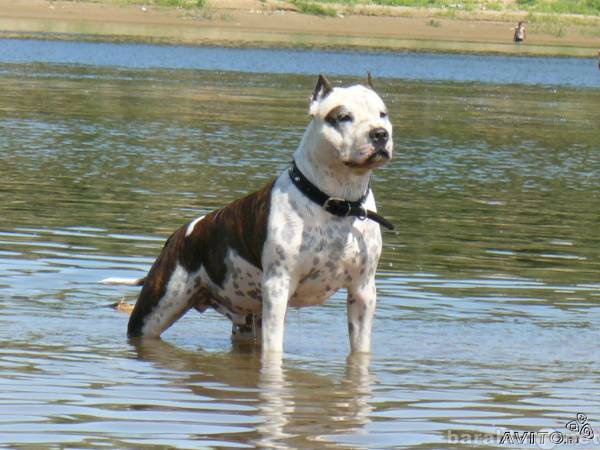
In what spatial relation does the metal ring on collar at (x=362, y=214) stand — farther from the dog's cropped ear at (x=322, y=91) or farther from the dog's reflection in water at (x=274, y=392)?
the dog's reflection in water at (x=274, y=392)

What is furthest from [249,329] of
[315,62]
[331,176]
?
[315,62]

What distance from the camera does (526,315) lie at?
10.7m

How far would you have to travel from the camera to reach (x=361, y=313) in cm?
859

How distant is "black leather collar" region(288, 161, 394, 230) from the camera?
8.20m

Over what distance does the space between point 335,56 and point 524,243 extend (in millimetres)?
44277

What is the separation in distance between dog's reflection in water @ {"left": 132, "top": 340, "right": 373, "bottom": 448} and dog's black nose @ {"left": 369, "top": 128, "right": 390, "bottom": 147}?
128 centimetres

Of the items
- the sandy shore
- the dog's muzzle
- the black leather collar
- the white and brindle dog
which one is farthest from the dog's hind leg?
the sandy shore

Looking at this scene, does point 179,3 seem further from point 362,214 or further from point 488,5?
point 362,214

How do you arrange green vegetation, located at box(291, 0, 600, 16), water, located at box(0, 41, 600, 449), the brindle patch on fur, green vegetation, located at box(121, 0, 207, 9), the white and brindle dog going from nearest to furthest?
1. water, located at box(0, 41, 600, 449)
2. the white and brindle dog
3. the brindle patch on fur
4. green vegetation, located at box(121, 0, 207, 9)
5. green vegetation, located at box(291, 0, 600, 16)

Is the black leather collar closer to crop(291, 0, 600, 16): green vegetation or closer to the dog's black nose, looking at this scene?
the dog's black nose

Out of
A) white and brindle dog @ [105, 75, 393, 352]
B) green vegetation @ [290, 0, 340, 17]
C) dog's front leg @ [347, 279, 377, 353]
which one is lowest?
green vegetation @ [290, 0, 340, 17]

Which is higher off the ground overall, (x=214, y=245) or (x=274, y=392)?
(x=214, y=245)

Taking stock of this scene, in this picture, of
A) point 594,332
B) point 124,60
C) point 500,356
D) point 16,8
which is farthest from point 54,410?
point 16,8

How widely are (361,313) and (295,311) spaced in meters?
2.01
